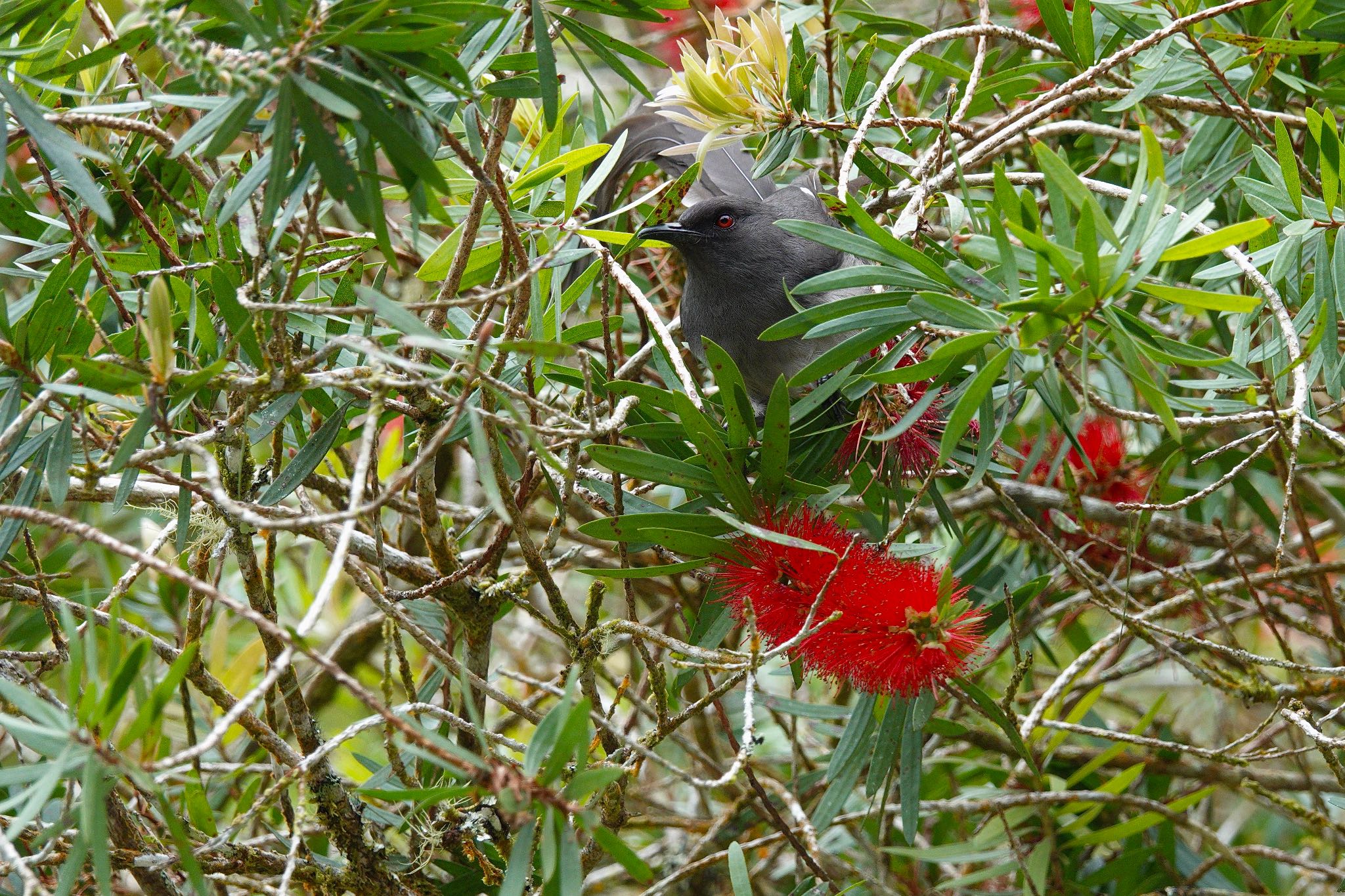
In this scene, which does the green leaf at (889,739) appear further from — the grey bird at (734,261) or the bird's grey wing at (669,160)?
the bird's grey wing at (669,160)

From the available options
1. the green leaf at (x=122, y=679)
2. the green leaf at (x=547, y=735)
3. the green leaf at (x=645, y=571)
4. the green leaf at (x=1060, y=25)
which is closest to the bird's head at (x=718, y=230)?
the green leaf at (x=1060, y=25)

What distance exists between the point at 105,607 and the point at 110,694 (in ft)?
4.69

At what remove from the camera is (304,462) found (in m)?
2.10

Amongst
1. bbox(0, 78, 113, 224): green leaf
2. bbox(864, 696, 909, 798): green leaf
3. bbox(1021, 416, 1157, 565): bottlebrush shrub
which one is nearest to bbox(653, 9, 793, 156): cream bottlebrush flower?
bbox(0, 78, 113, 224): green leaf

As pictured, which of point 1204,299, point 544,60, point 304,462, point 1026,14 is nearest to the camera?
point 1204,299

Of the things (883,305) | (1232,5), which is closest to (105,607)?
(883,305)

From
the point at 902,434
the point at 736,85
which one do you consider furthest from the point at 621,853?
the point at 736,85

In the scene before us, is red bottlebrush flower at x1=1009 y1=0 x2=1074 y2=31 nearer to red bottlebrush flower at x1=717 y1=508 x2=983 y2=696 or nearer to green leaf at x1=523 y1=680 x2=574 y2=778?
red bottlebrush flower at x1=717 y1=508 x2=983 y2=696

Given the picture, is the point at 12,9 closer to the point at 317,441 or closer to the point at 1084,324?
the point at 317,441

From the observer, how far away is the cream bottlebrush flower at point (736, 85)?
238cm

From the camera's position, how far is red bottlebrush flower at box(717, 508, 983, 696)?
202 cm

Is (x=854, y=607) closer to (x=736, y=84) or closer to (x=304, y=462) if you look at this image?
(x=304, y=462)

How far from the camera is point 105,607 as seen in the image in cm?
269

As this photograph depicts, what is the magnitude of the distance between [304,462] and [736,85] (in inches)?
48.7
